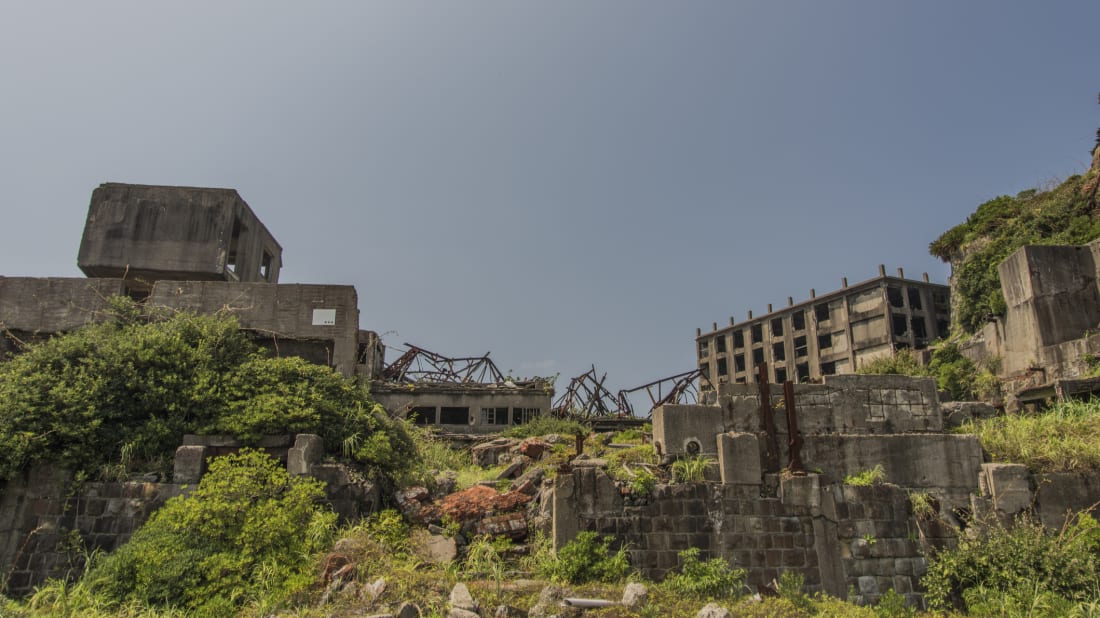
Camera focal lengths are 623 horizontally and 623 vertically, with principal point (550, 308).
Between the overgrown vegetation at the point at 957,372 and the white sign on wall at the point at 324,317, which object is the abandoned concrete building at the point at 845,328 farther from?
the white sign on wall at the point at 324,317

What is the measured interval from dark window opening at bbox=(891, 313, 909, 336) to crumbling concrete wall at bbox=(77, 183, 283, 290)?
4193 cm

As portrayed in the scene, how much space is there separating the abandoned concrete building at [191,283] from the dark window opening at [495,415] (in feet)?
14.4

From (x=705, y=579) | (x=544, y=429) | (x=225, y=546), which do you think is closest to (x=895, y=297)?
(x=544, y=429)

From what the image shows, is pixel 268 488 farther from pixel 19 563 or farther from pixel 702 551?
pixel 702 551

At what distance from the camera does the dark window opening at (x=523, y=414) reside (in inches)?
915

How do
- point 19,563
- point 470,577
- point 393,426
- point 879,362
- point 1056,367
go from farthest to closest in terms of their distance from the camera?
point 879,362
point 1056,367
point 393,426
point 19,563
point 470,577

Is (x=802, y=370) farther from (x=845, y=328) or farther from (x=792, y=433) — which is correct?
(x=792, y=433)

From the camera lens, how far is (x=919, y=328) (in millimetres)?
44375

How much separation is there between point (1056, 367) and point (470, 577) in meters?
18.0

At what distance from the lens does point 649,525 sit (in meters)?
9.53

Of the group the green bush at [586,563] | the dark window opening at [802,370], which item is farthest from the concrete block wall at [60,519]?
the dark window opening at [802,370]

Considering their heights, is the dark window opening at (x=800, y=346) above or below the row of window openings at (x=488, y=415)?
above

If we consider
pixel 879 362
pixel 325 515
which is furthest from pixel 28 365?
pixel 879 362

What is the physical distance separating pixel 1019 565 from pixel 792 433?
3484 mm
